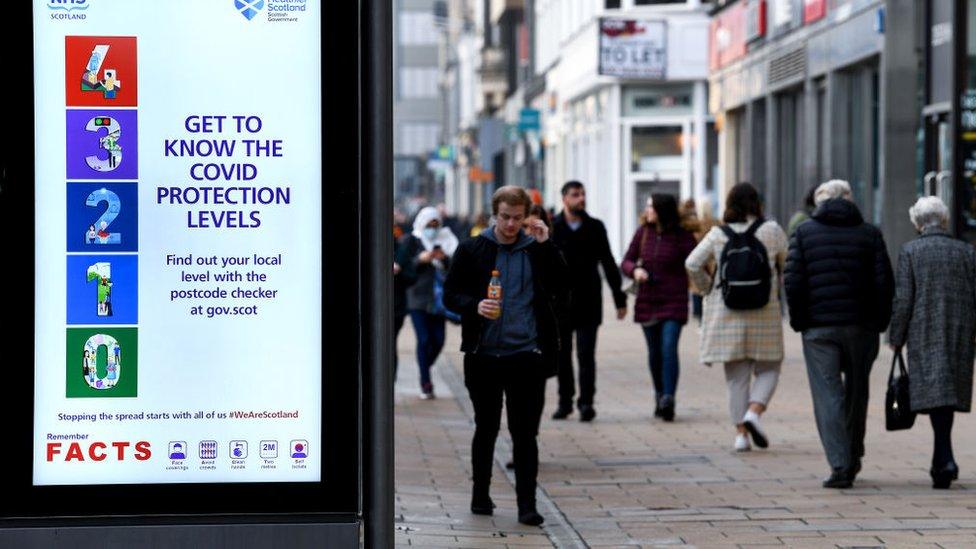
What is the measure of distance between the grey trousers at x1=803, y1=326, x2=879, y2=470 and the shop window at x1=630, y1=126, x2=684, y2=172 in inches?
1181

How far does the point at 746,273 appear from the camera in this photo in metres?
12.5

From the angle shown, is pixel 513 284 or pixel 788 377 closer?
pixel 513 284

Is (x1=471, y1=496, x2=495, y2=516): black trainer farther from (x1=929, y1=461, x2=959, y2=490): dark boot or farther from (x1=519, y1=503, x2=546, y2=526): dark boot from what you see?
(x1=929, y1=461, x2=959, y2=490): dark boot

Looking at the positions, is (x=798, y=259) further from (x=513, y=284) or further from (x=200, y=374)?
(x=200, y=374)

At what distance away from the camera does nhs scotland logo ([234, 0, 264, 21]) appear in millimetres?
6590

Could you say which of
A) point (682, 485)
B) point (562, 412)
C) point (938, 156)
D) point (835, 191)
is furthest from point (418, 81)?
point (682, 485)

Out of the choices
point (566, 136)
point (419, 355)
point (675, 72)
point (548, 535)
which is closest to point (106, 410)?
point (548, 535)

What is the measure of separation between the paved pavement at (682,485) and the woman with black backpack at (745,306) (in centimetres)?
36

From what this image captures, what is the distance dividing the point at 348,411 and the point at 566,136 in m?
45.6

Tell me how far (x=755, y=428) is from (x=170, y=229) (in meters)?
6.52

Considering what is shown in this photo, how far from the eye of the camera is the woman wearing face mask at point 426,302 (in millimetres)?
16719

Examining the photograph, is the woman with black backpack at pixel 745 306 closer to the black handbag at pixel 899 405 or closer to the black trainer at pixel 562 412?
the black handbag at pixel 899 405

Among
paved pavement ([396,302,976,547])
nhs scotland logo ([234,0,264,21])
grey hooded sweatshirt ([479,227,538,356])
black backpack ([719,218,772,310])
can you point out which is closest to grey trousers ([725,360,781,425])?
paved pavement ([396,302,976,547])

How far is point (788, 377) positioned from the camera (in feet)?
59.5
